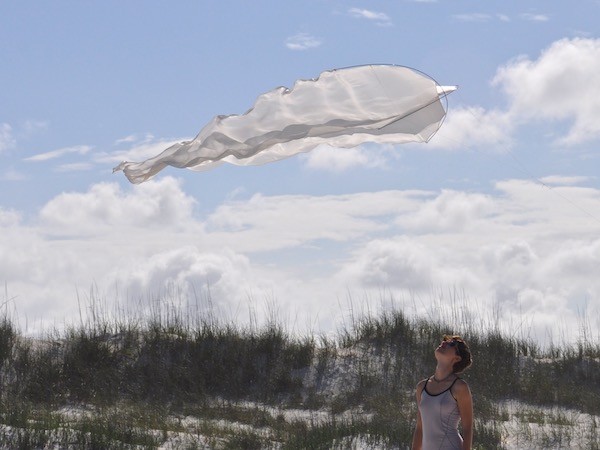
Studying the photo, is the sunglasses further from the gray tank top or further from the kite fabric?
the kite fabric

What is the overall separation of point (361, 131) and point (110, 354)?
9259 mm

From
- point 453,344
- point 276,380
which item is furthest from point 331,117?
point 276,380

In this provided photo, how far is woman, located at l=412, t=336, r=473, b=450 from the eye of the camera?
5664 millimetres

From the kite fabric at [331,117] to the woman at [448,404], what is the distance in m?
3.04

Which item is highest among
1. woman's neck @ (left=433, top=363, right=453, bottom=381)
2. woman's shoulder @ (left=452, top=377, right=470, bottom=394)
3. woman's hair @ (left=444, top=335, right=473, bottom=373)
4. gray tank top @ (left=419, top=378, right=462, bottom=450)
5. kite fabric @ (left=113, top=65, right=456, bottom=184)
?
kite fabric @ (left=113, top=65, right=456, bottom=184)

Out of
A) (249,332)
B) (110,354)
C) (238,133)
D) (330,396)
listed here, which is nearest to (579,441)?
(330,396)

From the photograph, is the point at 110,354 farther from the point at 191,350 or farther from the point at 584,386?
the point at 584,386

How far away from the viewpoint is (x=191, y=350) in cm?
1642

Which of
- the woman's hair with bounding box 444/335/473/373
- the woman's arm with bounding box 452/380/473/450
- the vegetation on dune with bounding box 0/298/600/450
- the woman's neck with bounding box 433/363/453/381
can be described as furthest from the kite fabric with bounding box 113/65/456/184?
the vegetation on dune with bounding box 0/298/600/450

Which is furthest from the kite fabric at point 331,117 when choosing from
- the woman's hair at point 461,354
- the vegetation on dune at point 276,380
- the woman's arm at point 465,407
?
the vegetation on dune at point 276,380

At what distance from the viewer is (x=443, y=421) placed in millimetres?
5695

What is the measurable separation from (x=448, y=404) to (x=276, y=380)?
10163 mm

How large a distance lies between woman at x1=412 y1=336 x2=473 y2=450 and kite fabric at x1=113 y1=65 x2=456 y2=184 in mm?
3043

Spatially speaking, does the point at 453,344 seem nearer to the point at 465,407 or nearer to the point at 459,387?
the point at 459,387
